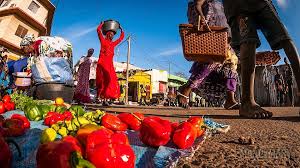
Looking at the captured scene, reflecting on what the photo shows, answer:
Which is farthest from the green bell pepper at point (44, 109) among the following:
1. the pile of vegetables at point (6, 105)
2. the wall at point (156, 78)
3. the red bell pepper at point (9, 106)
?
the wall at point (156, 78)

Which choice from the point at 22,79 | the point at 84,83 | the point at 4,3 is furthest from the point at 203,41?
the point at 4,3

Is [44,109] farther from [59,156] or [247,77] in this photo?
[59,156]

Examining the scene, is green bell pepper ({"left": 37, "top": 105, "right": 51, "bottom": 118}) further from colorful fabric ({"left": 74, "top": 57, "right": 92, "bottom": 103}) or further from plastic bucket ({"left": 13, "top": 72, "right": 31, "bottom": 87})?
colorful fabric ({"left": 74, "top": 57, "right": 92, "bottom": 103})

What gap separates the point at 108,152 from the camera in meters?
1.48

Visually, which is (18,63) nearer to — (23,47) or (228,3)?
(23,47)

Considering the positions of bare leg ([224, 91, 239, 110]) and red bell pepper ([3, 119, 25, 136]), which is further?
bare leg ([224, 91, 239, 110])

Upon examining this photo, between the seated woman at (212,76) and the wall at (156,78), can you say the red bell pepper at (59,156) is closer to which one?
the seated woman at (212,76)

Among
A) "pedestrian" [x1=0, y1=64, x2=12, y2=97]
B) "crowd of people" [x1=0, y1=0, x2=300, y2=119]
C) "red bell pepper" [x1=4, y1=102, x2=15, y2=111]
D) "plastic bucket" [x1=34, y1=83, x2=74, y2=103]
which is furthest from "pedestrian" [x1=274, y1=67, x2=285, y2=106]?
"red bell pepper" [x1=4, y1=102, x2=15, y2=111]

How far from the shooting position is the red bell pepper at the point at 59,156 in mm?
1330

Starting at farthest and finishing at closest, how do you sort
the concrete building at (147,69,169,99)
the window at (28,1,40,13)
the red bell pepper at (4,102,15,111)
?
1. the concrete building at (147,69,169,99)
2. the window at (28,1,40,13)
3. the red bell pepper at (4,102,15,111)

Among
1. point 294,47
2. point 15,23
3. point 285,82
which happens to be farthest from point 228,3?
point 15,23

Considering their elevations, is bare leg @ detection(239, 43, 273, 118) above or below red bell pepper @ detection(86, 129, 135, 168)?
above

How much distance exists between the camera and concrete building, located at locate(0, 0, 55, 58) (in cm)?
2491

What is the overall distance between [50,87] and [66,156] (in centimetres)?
566
